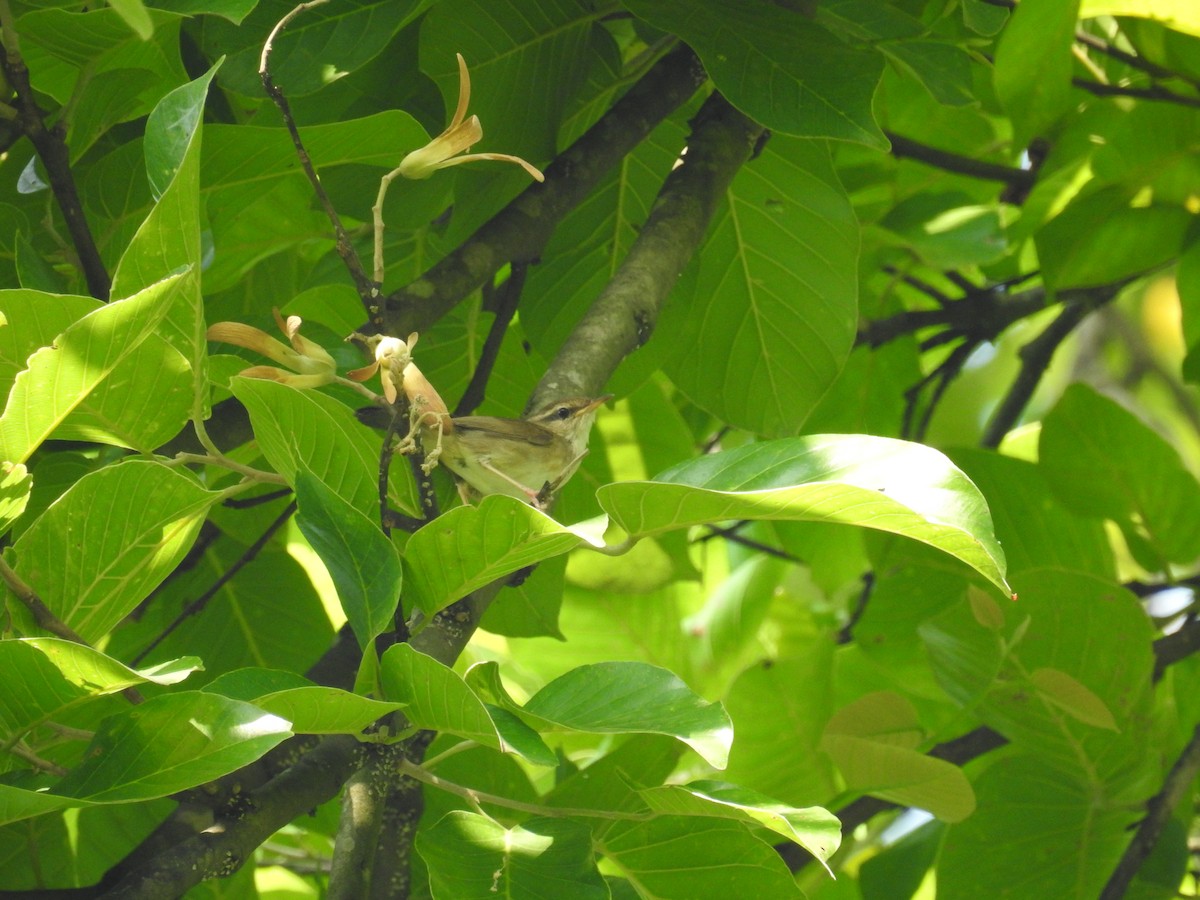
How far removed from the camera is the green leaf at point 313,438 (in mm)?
1338

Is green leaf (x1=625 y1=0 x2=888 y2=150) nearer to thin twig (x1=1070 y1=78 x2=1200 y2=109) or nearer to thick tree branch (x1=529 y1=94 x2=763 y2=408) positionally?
thick tree branch (x1=529 y1=94 x2=763 y2=408)

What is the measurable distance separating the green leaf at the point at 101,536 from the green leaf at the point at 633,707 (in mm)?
458

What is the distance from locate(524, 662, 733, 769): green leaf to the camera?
1.16 meters

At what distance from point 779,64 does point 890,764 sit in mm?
1206

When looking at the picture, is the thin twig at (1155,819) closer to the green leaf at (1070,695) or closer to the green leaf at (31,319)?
the green leaf at (1070,695)

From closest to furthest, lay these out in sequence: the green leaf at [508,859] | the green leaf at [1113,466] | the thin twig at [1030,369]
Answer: the green leaf at [508,859]
the green leaf at [1113,466]
the thin twig at [1030,369]

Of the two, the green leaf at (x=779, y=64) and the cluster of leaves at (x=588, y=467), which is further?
the green leaf at (x=779, y=64)

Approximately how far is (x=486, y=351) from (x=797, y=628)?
1731 millimetres

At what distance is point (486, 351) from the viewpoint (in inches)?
88.6

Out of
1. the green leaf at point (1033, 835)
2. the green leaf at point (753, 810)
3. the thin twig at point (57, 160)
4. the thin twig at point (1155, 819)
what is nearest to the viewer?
the green leaf at point (753, 810)

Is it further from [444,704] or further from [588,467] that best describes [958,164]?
[444,704]

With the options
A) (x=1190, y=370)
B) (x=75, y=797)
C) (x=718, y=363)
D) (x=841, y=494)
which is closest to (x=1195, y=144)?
(x=1190, y=370)

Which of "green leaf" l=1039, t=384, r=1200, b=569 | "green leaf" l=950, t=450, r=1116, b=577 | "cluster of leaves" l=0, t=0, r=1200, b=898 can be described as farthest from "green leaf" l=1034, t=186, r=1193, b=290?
"green leaf" l=950, t=450, r=1116, b=577

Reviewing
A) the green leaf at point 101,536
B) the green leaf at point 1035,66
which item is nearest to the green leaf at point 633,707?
the green leaf at point 101,536
